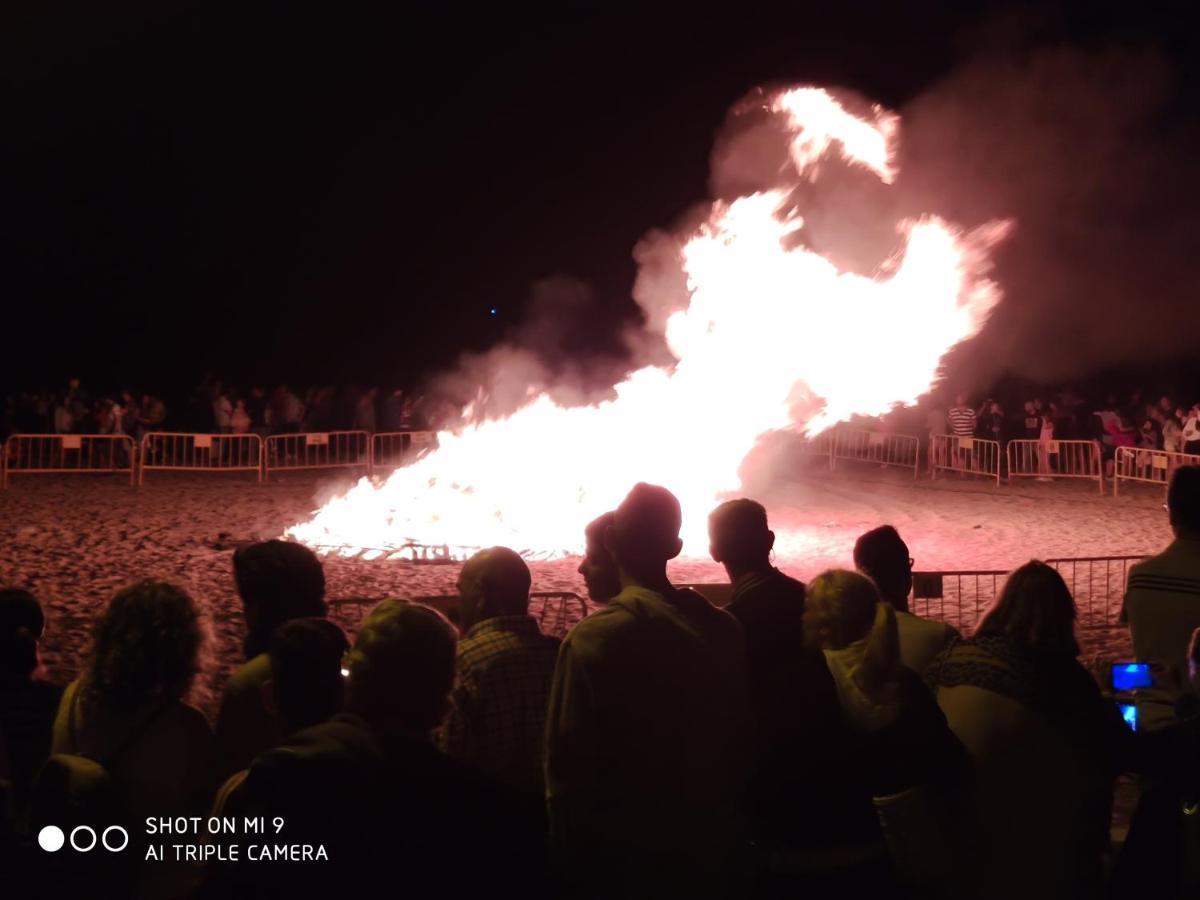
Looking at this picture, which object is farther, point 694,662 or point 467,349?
point 467,349

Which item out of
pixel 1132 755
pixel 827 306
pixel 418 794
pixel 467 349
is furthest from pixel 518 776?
pixel 467 349

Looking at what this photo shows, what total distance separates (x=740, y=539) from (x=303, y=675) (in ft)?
5.53

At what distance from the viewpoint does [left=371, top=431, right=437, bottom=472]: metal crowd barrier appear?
2358cm

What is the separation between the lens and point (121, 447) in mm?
24047

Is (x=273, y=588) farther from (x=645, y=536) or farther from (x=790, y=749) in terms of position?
(x=790, y=749)

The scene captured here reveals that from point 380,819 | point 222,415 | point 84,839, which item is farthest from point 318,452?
point 380,819

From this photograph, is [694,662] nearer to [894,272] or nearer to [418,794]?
[418,794]

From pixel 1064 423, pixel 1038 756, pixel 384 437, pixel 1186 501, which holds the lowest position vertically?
pixel 1038 756

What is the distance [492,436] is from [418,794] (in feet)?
49.3

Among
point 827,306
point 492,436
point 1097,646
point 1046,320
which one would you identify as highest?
point 1046,320

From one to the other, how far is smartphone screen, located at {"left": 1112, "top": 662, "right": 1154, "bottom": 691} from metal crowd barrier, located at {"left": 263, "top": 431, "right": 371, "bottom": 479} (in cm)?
1984

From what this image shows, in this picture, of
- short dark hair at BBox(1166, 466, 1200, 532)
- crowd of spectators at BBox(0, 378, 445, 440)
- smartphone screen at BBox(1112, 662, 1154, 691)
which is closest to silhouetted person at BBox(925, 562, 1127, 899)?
smartphone screen at BBox(1112, 662, 1154, 691)

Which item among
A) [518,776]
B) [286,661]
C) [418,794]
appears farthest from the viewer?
[518,776]

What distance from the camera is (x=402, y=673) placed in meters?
3.01
